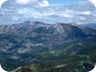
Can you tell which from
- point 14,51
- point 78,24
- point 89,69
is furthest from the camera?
point 14,51

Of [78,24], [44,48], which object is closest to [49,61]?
[44,48]

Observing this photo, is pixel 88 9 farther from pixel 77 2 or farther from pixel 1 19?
pixel 1 19

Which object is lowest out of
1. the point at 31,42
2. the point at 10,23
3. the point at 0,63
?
the point at 31,42

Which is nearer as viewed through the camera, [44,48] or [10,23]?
[10,23]

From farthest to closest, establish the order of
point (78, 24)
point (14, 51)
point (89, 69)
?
point (14, 51) < point (78, 24) < point (89, 69)

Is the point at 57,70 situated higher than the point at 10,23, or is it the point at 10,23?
the point at 10,23

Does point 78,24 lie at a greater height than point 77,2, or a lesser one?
lesser

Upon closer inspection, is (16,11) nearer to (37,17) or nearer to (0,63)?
(37,17)

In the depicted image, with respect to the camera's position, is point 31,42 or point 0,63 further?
point 31,42

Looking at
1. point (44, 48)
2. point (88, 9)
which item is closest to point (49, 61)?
point (44, 48)
